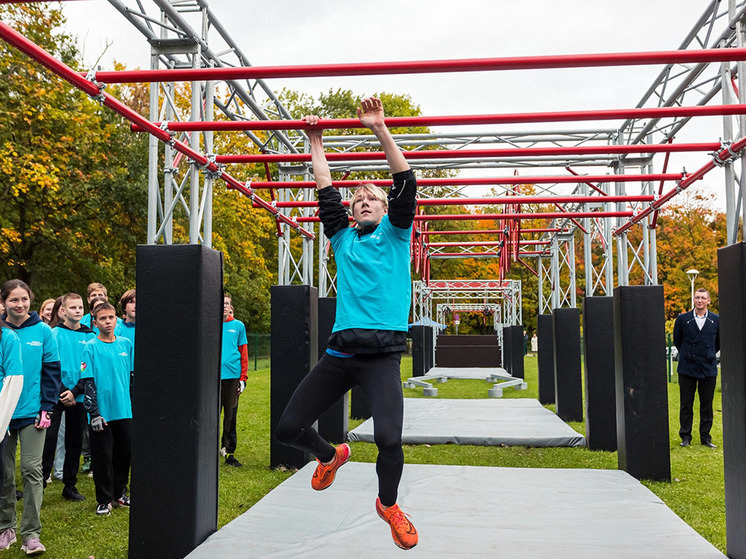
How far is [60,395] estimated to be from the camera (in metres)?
5.95

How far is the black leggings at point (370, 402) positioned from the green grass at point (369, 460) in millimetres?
1008

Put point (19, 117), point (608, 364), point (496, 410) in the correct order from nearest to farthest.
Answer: point (608, 364), point (496, 410), point (19, 117)

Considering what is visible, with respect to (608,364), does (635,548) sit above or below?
below

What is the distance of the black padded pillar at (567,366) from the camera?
1091 centimetres

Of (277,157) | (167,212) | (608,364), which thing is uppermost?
(277,157)

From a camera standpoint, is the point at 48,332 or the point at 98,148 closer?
the point at 48,332

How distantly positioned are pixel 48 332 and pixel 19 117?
39.8 ft

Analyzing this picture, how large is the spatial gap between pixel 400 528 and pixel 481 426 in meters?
6.37

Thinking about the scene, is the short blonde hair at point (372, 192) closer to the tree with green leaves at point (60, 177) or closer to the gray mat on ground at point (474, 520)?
the gray mat on ground at point (474, 520)

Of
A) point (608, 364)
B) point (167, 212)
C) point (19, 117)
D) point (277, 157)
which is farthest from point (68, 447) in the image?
point (19, 117)

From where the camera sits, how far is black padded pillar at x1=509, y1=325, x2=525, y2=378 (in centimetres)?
1978

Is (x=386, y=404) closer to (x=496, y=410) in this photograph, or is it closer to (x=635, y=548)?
(x=635, y=548)

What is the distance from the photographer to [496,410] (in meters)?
11.6

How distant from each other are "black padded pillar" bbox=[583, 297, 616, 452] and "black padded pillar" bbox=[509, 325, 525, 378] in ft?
36.9
